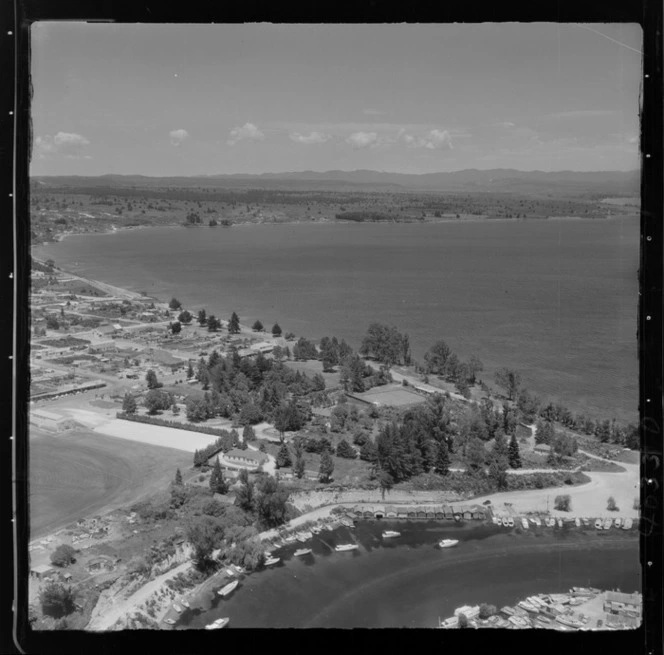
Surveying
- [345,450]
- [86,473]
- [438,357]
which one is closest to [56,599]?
[86,473]

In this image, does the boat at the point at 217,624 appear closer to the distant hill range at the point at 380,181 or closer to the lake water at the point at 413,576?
the lake water at the point at 413,576

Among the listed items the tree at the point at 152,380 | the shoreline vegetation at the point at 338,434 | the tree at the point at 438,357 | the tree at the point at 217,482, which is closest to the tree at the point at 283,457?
the shoreline vegetation at the point at 338,434

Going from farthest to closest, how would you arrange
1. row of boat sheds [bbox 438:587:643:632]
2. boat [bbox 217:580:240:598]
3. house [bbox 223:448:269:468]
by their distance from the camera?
house [bbox 223:448:269:468]
boat [bbox 217:580:240:598]
row of boat sheds [bbox 438:587:643:632]

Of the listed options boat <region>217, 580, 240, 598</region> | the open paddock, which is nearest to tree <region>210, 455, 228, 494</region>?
the open paddock

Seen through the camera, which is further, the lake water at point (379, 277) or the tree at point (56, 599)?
the lake water at point (379, 277)

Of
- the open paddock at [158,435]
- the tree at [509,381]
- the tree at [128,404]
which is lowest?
the open paddock at [158,435]

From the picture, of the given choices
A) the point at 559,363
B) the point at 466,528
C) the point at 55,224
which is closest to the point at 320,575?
the point at 466,528

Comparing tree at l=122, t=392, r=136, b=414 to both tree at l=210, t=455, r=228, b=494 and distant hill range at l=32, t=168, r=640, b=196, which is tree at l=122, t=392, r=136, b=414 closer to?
tree at l=210, t=455, r=228, b=494
